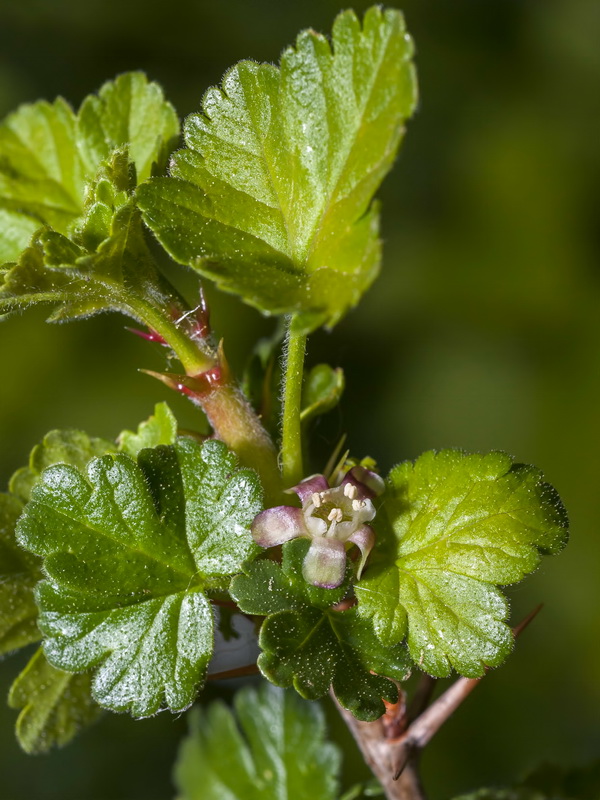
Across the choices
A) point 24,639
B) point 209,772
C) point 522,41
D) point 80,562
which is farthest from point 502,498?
point 522,41

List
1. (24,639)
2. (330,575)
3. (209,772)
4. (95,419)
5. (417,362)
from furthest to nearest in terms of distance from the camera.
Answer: (417,362), (95,419), (209,772), (24,639), (330,575)

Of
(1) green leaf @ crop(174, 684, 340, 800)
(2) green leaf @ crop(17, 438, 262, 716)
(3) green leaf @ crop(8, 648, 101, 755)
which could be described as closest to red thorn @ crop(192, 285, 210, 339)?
(2) green leaf @ crop(17, 438, 262, 716)

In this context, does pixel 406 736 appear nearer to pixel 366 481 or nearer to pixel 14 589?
pixel 366 481

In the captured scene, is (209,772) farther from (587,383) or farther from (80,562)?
(587,383)

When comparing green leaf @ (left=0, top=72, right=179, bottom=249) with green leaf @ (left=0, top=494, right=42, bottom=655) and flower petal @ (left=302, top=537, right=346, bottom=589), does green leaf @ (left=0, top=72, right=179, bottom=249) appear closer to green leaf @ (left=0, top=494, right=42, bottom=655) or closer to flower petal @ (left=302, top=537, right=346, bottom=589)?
green leaf @ (left=0, top=494, right=42, bottom=655)

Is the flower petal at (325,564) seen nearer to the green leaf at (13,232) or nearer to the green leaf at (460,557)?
the green leaf at (460,557)

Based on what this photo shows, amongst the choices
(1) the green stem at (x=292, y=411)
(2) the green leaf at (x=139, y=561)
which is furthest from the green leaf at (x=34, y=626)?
(1) the green stem at (x=292, y=411)
